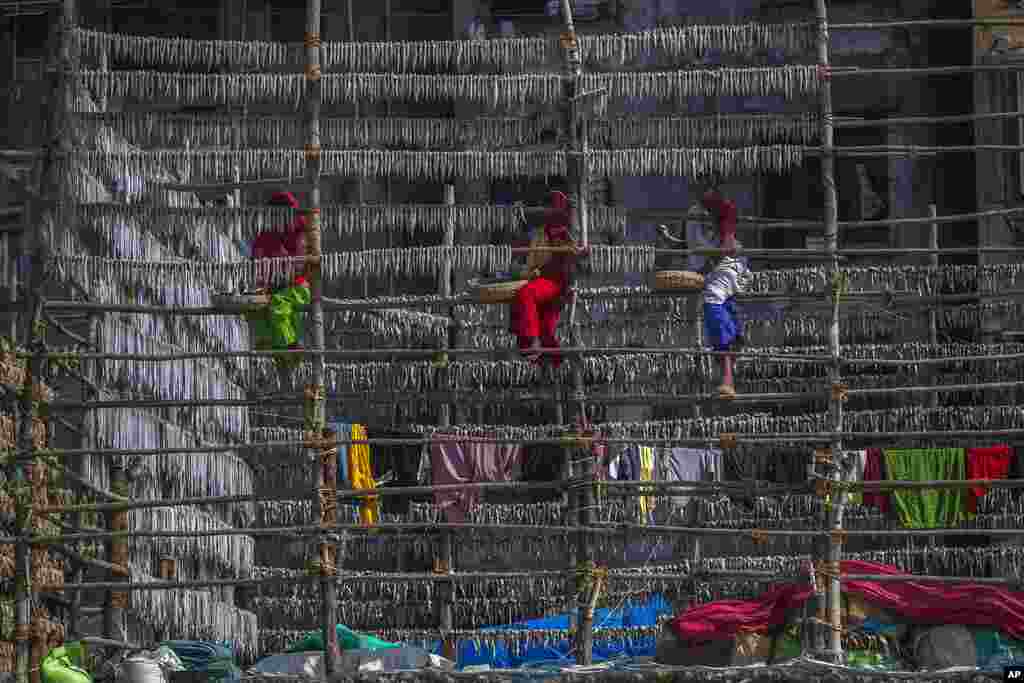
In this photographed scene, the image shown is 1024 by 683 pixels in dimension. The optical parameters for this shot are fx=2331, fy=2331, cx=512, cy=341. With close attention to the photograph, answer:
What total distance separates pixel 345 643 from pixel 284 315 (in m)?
2.50

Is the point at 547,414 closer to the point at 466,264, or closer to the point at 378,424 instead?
the point at 378,424

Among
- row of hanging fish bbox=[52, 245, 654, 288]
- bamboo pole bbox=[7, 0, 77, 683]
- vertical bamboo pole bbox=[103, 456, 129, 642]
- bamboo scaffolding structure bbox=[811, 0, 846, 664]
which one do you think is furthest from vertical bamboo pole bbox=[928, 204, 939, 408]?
bamboo pole bbox=[7, 0, 77, 683]

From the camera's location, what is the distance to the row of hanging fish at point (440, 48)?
58.8 feet

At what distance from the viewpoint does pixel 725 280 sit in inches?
698

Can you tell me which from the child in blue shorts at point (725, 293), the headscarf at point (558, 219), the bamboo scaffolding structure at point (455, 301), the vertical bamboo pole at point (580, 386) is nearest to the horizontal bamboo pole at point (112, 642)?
the bamboo scaffolding structure at point (455, 301)

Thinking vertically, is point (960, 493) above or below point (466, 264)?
below

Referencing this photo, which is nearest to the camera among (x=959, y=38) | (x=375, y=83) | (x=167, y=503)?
(x=167, y=503)

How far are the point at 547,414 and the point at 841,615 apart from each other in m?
5.37

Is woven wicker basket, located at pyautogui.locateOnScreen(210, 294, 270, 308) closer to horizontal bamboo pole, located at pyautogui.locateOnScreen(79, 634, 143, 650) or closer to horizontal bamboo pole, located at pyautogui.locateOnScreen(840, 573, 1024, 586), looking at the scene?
horizontal bamboo pole, located at pyautogui.locateOnScreen(79, 634, 143, 650)

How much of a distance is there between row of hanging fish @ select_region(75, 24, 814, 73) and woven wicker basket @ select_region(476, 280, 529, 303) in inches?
72.5

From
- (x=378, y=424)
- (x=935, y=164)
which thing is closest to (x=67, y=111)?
(x=378, y=424)

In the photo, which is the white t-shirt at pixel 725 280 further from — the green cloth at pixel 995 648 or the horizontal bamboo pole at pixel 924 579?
the green cloth at pixel 995 648

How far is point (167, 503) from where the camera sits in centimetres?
1675

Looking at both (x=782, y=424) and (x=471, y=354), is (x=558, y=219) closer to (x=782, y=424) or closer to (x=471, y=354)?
(x=471, y=354)
